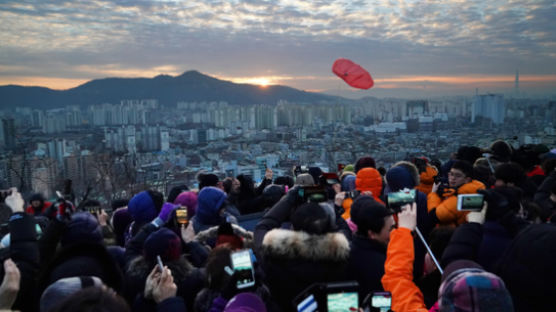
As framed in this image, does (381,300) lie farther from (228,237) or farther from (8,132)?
(8,132)

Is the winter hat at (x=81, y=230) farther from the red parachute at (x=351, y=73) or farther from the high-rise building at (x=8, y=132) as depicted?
the high-rise building at (x=8, y=132)

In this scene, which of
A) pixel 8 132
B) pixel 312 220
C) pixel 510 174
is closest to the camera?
pixel 312 220

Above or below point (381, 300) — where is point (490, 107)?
above

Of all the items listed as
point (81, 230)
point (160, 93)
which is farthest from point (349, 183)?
point (160, 93)

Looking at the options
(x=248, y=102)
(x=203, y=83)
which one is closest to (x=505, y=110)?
(x=248, y=102)

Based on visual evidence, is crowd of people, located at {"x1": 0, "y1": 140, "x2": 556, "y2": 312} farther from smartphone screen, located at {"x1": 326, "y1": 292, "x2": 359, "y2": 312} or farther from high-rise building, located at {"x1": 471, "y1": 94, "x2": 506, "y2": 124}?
high-rise building, located at {"x1": 471, "y1": 94, "x2": 506, "y2": 124}

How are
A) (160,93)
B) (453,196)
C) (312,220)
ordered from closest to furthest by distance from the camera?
(312,220)
(453,196)
(160,93)

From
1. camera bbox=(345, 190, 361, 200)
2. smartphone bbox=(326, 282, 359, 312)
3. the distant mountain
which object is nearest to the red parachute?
camera bbox=(345, 190, 361, 200)
